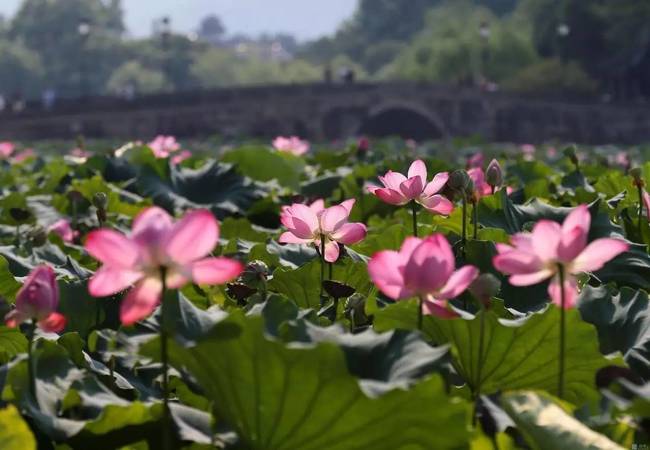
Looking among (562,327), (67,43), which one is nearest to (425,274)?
(562,327)

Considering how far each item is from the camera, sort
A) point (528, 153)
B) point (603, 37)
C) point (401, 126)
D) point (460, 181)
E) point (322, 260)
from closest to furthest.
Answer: point (322, 260) < point (460, 181) < point (528, 153) < point (603, 37) < point (401, 126)

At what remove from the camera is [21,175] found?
23.2 feet

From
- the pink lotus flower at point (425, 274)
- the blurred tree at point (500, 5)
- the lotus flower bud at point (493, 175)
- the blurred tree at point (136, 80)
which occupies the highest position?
the pink lotus flower at point (425, 274)

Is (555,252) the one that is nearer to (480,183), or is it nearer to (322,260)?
(322,260)

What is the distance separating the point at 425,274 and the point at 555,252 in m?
0.17

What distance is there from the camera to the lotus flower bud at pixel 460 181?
2.33 m

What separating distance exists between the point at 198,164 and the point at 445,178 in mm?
3320

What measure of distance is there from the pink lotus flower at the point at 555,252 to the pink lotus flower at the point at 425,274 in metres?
0.06

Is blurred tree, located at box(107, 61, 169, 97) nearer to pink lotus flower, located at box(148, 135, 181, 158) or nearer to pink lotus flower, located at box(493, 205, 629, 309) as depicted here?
pink lotus flower, located at box(148, 135, 181, 158)

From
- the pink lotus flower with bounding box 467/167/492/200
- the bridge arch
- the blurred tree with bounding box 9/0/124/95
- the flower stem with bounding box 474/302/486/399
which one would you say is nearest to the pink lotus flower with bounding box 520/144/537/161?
the pink lotus flower with bounding box 467/167/492/200

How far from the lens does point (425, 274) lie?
1.56 meters

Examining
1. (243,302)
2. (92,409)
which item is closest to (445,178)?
(243,302)

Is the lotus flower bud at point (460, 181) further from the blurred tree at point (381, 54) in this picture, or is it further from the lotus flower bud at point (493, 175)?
the blurred tree at point (381, 54)

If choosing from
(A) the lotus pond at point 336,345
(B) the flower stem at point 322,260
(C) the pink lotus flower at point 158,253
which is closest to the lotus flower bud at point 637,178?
(A) the lotus pond at point 336,345
